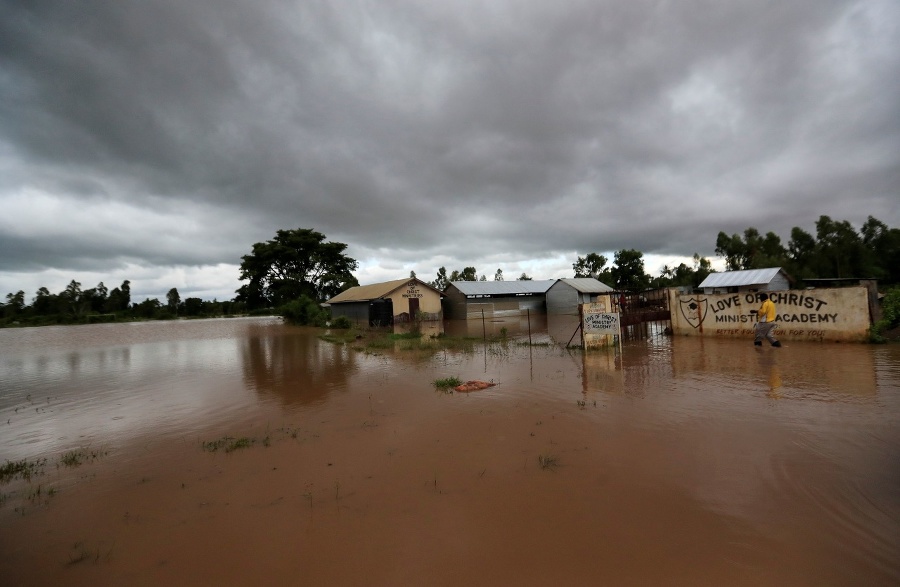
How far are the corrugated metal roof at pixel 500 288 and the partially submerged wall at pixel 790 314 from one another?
23092 millimetres

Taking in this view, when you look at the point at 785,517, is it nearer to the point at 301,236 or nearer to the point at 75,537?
the point at 75,537

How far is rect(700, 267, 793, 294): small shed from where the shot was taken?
31.5 metres

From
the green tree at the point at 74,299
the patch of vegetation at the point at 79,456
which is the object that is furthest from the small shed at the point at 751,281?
Answer: the green tree at the point at 74,299

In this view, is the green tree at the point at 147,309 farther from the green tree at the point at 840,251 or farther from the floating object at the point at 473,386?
the green tree at the point at 840,251

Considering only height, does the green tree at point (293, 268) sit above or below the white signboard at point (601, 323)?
above

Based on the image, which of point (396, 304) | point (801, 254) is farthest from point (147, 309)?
point (801, 254)

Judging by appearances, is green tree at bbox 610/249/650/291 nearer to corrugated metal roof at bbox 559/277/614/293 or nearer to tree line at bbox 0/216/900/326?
tree line at bbox 0/216/900/326

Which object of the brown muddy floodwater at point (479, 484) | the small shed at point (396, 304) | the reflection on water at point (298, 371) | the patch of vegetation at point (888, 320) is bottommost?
the brown muddy floodwater at point (479, 484)

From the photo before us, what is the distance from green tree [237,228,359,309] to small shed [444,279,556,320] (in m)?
21.3

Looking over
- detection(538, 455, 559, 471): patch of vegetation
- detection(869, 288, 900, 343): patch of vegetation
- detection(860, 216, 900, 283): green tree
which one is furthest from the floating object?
detection(860, 216, 900, 283): green tree

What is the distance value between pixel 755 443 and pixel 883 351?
975 centimetres

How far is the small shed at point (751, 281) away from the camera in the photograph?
103 feet

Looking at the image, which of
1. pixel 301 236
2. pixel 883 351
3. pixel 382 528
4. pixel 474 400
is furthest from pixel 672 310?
pixel 301 236

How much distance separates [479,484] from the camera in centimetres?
486
